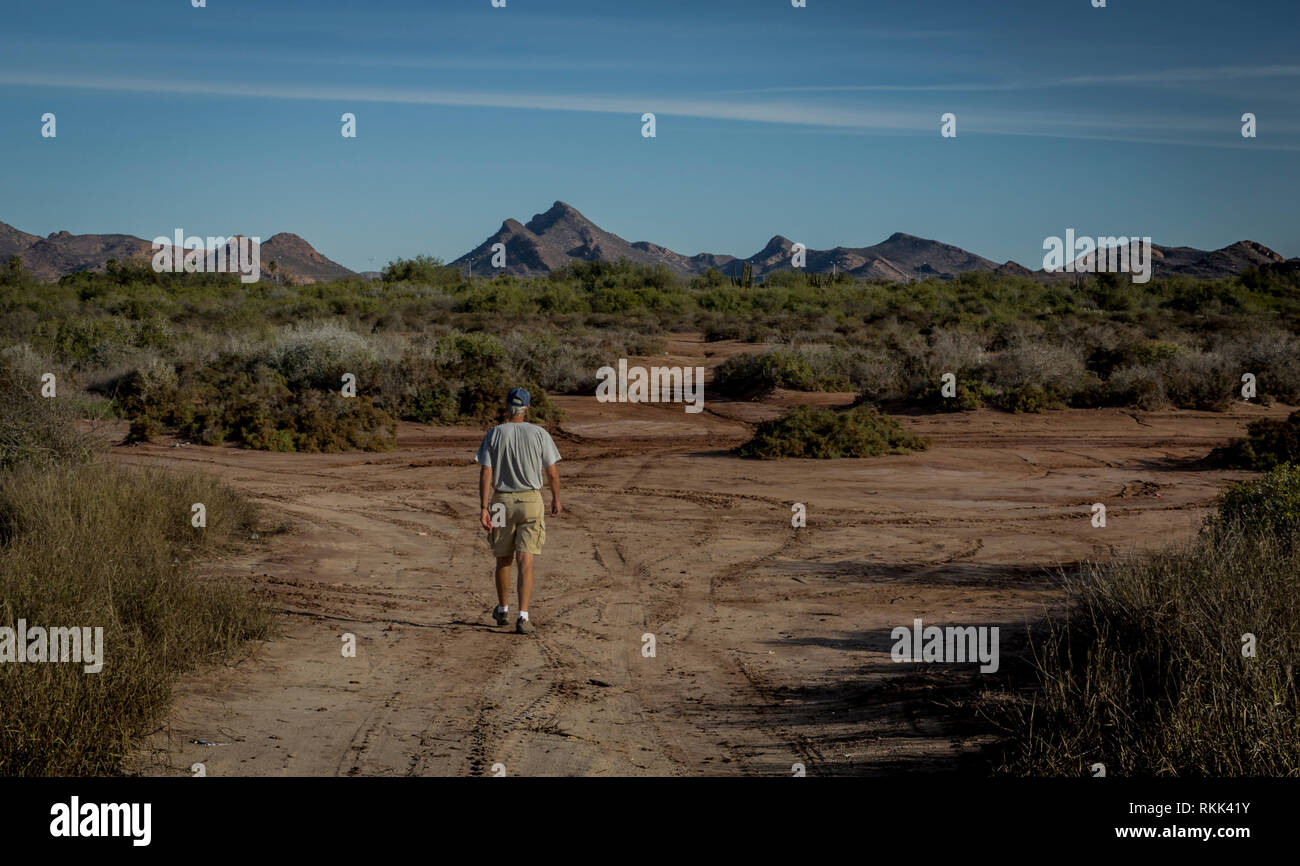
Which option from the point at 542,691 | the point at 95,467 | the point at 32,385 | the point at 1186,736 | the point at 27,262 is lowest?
the point at 542,691

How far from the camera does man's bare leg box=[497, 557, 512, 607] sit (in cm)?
846

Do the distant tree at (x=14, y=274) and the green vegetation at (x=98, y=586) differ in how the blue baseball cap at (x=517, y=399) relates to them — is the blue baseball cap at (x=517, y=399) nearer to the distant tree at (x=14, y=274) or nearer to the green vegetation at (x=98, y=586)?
the green vegetation at (x=98, y=586)

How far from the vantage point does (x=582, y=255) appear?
527ft

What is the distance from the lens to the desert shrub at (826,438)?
18438 millimetres

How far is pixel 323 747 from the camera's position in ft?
18.8

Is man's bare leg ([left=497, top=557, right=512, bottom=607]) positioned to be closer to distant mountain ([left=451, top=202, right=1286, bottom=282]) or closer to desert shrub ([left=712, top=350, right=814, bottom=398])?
desert shrub ([left=712, top=350, right=814, bottom=398])

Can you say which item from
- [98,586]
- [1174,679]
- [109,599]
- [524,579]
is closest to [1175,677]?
[1174,679]

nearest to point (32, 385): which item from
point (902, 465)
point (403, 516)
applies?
point (403, 516)

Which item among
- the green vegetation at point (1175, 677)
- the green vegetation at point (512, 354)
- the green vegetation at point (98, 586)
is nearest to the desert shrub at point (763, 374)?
the green vegetation at point (512, 354)

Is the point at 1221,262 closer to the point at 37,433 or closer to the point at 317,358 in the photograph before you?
the point at 317,358

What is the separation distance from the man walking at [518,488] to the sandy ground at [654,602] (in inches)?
25.8

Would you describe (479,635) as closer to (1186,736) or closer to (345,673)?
(345,673)

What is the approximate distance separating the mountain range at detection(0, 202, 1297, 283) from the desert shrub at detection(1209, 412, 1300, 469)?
313 ft

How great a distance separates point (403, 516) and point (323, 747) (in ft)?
25.8
